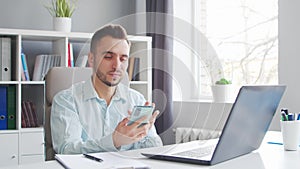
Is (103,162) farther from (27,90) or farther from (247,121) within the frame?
(27,90)

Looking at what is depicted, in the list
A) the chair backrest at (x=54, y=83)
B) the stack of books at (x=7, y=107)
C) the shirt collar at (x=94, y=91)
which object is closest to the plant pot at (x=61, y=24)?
the stack of books at (x=7, y=107)

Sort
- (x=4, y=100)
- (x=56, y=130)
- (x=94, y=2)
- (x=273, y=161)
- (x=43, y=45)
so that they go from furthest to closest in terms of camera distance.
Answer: (x=94, y=2) < (x=43, y=45) < (x=4, y=100) < (x=56, y=130) < (x=273, y=161)

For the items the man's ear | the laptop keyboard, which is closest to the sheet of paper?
the laptop keyboard

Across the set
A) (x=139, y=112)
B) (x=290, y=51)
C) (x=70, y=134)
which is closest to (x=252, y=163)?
(x=139, y=112)

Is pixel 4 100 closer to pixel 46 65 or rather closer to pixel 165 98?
pixel 46 65

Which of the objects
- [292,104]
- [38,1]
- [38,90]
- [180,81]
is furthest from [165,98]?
[38,1]

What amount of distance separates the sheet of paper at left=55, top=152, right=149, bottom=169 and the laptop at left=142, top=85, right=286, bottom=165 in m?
0.09

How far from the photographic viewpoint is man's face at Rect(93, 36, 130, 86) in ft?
3.61

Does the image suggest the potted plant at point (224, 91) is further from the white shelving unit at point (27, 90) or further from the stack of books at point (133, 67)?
the stack of books at point (133, 67)

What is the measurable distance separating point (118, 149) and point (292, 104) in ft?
4.19

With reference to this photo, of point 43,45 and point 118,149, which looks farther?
point 43,45

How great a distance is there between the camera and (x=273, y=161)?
3.78ft

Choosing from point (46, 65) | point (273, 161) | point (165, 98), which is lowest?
point (273, 161)

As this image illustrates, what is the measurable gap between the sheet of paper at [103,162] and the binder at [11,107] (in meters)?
1.67
